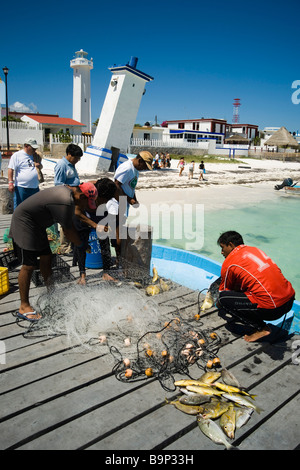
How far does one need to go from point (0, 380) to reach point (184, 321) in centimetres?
188

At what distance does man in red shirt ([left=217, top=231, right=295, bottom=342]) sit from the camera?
3346mm

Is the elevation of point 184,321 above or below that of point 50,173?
below

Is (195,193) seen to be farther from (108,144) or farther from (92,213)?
(92,213)

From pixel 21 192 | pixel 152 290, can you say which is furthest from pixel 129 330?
pixel 21 192

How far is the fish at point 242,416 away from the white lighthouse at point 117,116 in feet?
69.3

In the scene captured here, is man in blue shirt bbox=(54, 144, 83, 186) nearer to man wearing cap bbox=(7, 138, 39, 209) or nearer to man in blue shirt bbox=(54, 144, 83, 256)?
man in blue shirt bbox=(54, 144, 83, 256)

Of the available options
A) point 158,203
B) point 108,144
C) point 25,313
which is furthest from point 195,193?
point 25,313

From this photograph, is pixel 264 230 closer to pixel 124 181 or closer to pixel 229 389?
pixel 124 181

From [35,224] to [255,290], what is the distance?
2408 millimetres

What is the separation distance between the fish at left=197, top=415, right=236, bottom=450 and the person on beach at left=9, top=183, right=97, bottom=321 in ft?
6.58

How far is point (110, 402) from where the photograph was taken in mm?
2477

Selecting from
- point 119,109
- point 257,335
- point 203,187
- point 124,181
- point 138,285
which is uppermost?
point 119,109

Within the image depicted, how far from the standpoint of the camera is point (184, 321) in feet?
11.9

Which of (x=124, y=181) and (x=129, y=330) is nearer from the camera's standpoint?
(x=129, y=330)
